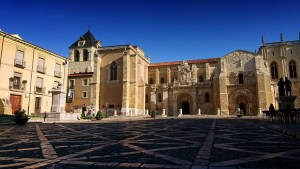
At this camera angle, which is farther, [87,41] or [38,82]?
[87,41]

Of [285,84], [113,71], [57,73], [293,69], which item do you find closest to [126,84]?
[113,71]

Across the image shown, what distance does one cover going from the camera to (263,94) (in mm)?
32438

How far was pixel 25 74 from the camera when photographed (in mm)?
24422

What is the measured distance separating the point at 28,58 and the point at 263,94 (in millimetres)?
33579

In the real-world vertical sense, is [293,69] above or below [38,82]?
above

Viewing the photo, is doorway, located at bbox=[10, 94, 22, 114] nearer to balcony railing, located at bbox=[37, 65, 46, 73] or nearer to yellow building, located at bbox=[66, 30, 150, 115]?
balcony railing, located at bbox=[37, 65, 46, 73]

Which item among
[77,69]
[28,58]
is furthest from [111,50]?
[28,58]

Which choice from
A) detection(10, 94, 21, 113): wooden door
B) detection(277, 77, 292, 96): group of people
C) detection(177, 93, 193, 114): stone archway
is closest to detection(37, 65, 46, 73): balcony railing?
detection(10, 94, 21, 113): wooden door

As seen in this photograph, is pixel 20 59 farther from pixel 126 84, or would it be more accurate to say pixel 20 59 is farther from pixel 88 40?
pixel 88 40

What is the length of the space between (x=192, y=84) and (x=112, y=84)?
1465 centimetres

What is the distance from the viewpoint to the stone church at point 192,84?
34.5 metres

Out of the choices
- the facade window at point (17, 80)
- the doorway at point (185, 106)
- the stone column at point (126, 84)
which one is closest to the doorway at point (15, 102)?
the facade window at point (17, 80)

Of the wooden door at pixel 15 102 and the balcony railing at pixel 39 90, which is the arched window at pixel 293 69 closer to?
the balcony railing at pixel 39 90

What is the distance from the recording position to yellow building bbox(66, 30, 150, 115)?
36.7 metres
